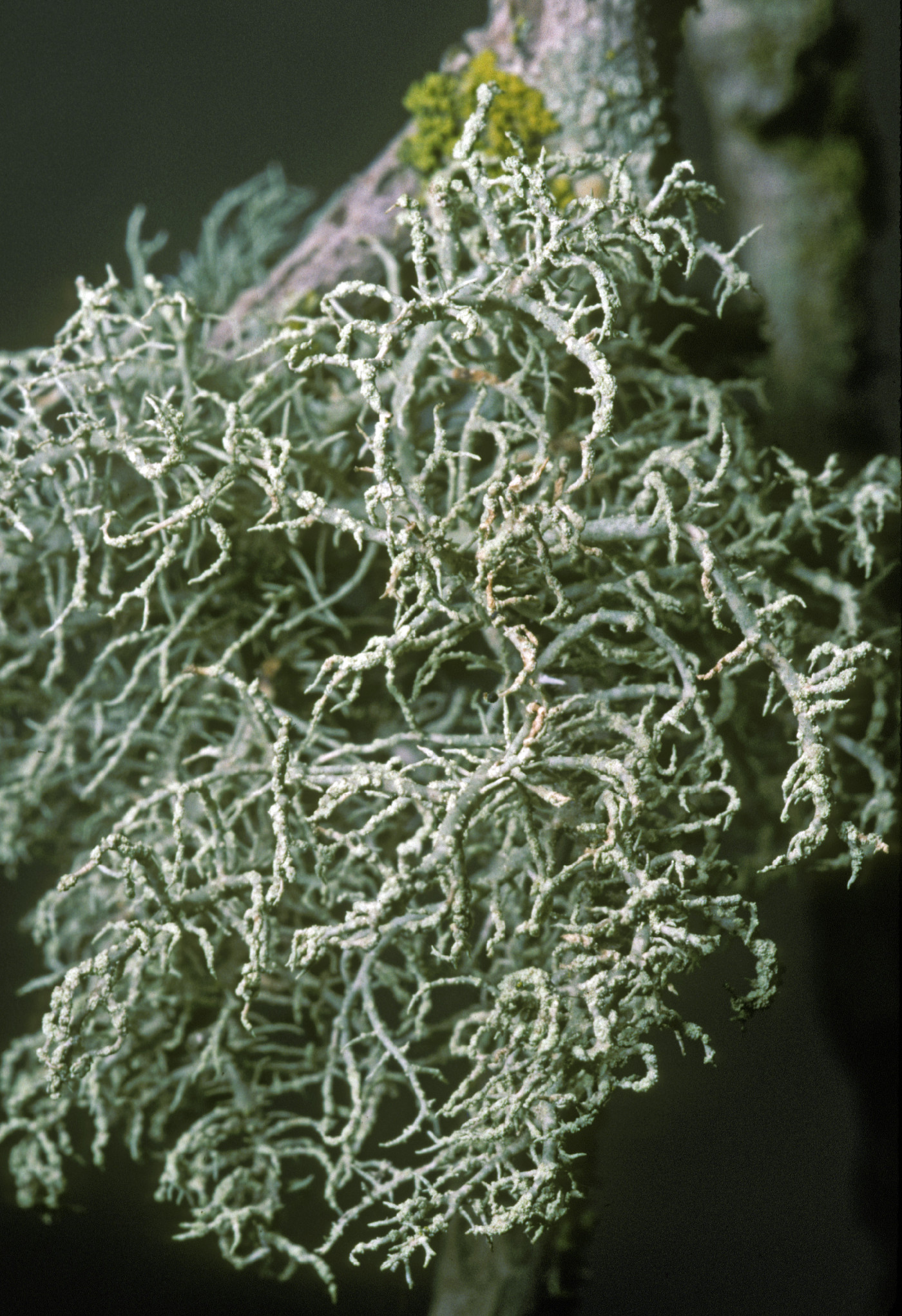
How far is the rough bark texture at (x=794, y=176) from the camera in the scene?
825mm

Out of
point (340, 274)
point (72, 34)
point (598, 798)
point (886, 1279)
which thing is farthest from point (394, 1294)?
point (72, 34)

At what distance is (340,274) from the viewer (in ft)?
2.76

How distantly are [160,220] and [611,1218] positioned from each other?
103 cm

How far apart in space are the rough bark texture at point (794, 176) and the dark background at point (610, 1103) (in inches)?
1.0

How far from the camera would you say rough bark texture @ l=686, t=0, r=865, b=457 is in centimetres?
83

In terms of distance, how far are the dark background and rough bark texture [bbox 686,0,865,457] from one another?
3cm

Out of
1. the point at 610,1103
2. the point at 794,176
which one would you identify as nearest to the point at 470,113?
the point at 794,176

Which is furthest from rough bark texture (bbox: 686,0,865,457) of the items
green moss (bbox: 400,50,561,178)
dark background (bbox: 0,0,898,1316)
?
green moss (bbox: 400,50,561,178)

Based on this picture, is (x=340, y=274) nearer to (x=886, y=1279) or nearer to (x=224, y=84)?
(x=224, y=84)

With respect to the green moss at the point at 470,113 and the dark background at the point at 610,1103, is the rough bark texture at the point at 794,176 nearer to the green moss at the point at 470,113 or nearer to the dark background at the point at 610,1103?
the dark background at the point at 610,1103

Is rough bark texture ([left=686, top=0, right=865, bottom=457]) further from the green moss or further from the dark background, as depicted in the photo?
the green moss

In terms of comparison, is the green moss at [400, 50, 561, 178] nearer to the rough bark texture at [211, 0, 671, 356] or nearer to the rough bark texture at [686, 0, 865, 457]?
the rough bark texture at [211, 0, 671, 356]

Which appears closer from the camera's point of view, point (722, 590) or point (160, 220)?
point (722, 590)

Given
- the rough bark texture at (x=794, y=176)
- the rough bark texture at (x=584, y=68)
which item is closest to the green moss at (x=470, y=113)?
the rough bark texture at (x=584, y=68)
